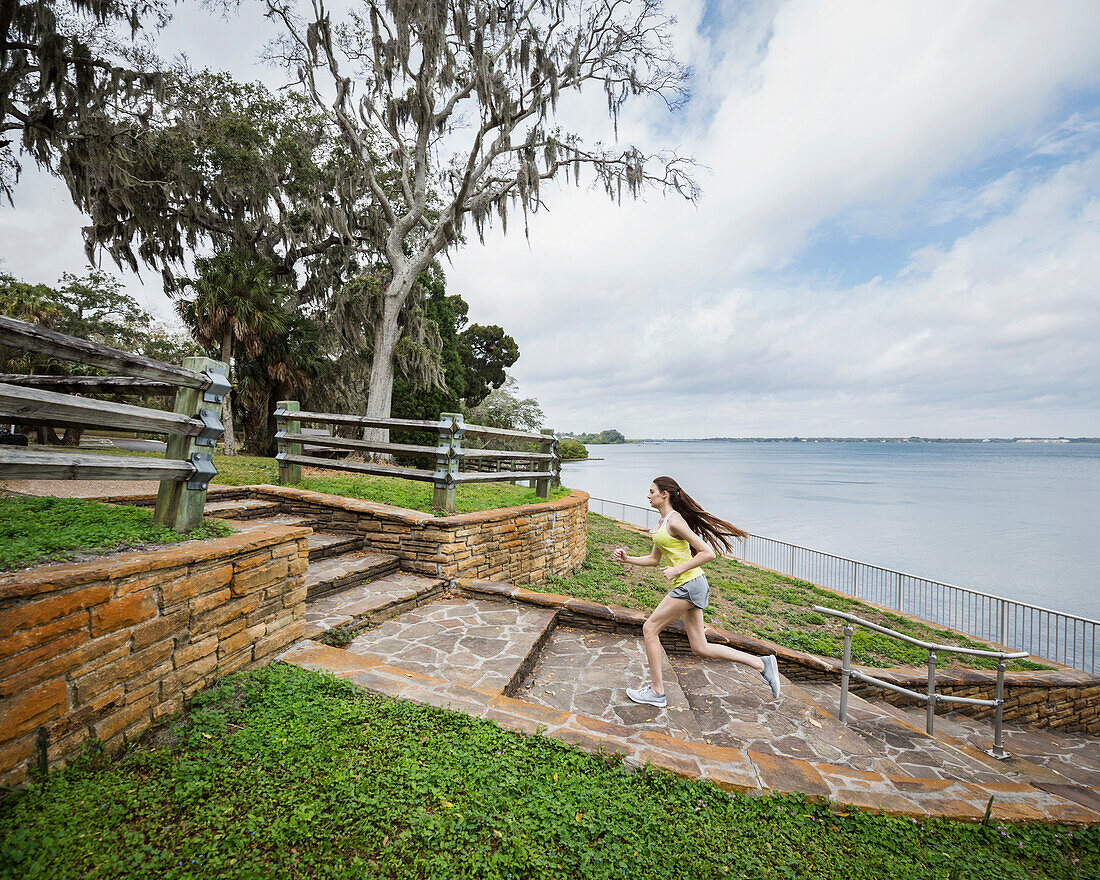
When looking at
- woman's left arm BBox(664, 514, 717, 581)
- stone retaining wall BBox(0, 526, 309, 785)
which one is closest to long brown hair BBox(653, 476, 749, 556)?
woman's left arm BBox(664, 514, 717, 581)

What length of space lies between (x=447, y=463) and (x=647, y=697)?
3.33 m

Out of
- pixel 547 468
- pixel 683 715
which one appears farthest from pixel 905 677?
pixel 547 468

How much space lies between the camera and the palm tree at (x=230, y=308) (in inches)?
465

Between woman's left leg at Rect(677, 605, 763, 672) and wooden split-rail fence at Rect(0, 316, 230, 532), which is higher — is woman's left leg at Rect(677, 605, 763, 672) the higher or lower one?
the lower one

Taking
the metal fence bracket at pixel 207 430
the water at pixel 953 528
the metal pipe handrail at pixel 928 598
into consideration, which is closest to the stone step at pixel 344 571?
the metal fence bracket at pixel 207 430

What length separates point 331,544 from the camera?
4.82 meters

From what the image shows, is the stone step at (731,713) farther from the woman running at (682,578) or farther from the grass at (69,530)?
the grass at (69,530)

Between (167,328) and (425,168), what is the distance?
1809cm

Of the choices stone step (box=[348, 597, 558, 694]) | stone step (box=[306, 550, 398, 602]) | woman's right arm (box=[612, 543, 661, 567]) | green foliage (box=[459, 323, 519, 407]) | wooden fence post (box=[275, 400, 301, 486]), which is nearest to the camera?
stone step (box=[348, 597, 558, 694])

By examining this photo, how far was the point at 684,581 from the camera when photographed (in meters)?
3.41

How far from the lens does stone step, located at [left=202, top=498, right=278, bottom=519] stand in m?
4.67

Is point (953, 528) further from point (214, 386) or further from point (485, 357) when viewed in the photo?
point (214, 386)

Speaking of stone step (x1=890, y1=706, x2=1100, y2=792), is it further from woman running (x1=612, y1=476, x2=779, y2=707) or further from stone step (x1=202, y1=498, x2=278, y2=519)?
stone step (x1=202, y1=498, x2=278, y2=519)

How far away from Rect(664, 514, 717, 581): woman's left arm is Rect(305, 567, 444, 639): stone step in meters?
2.47
